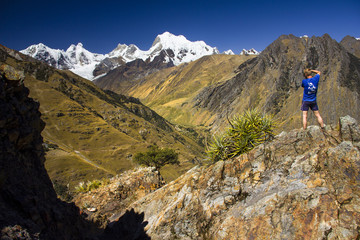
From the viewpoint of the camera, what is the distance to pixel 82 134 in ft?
281

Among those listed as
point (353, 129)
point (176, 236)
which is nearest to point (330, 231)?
point (353, 129)

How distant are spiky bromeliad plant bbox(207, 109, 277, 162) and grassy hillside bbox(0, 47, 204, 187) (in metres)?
50.8

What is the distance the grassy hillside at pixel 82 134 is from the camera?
55750mm

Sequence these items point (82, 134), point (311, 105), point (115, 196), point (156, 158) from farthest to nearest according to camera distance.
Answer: point (82, 134), point (156, 158), point (115, 196), point (311, 105)

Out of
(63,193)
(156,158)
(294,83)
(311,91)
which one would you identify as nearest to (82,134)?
(63,193)

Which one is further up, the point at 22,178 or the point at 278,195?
the point at 22,178

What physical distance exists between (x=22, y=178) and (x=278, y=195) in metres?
7.37

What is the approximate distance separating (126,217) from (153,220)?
2077 mm

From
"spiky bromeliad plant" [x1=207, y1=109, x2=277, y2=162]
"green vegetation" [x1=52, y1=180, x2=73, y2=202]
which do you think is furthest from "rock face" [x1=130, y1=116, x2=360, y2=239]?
"green vegetation" [x1=52, y1=180, x2=73, y2=202]

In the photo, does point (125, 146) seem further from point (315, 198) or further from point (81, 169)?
point (315, 198)

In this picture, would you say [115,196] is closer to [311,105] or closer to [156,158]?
[311,105]

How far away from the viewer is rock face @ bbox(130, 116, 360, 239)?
14.4 feet

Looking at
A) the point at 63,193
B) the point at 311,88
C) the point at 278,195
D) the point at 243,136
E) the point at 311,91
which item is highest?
the point at 311,88

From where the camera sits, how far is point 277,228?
469 centimetres
